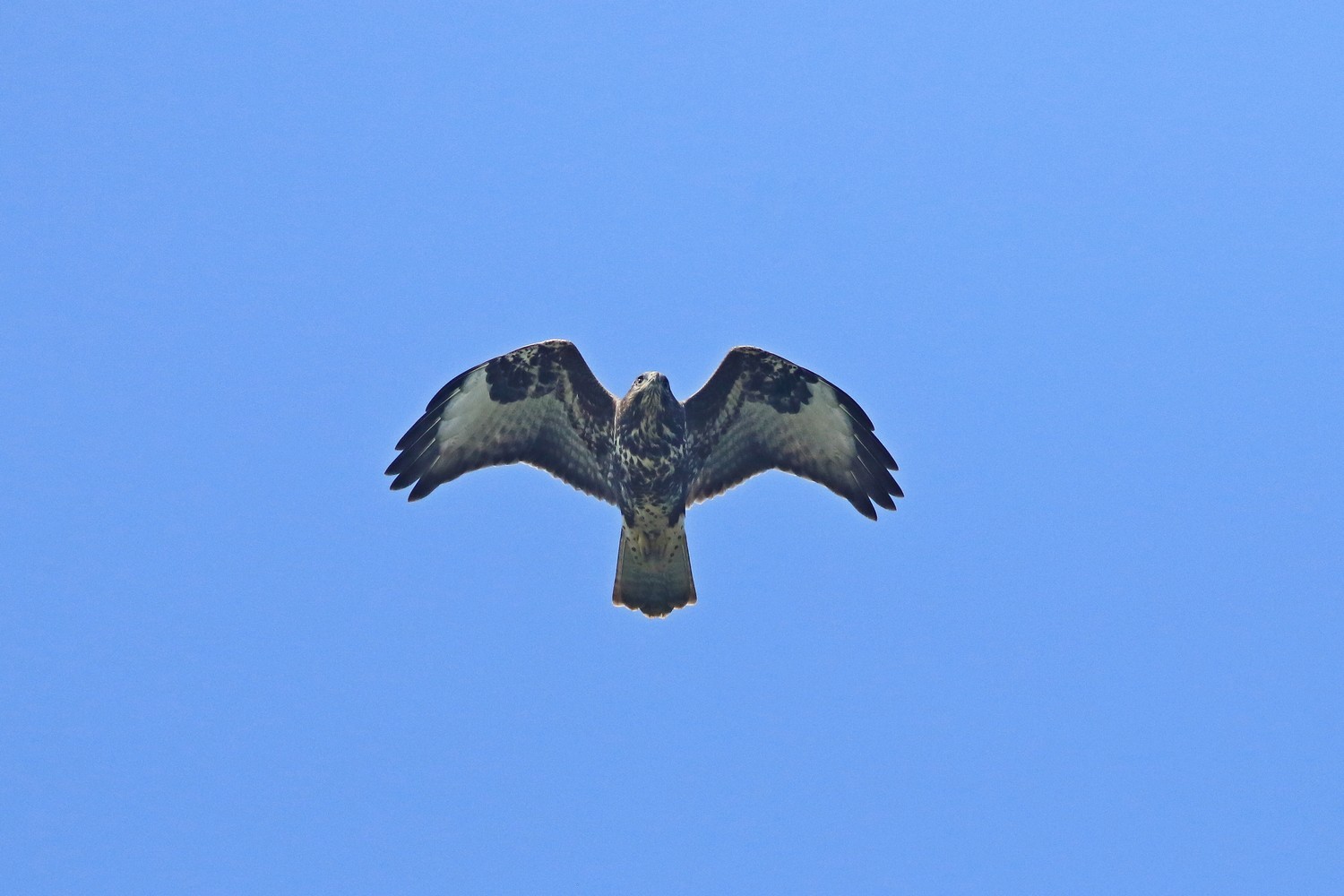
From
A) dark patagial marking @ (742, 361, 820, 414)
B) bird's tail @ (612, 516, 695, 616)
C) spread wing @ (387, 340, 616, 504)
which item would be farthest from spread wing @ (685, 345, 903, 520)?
spread wing @ (387, 340, 616, 504)

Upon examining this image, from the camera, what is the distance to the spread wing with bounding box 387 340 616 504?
11.8m

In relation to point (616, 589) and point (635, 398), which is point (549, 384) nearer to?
point (635, 398)

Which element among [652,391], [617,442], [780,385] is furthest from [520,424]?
[780,385]

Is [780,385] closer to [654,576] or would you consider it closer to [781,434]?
[781,434]

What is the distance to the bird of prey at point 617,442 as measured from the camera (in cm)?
1170

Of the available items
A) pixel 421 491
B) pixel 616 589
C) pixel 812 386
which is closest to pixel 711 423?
pixel 812 386

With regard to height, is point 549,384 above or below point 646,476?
above

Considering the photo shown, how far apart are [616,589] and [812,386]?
2563mm

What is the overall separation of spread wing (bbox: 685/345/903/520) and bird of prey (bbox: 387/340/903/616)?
0.01 meters

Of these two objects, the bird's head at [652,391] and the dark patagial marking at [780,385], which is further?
the dark patagial marking at [780,385]

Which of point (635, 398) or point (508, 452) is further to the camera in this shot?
point (508, 452)

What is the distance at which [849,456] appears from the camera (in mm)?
12164

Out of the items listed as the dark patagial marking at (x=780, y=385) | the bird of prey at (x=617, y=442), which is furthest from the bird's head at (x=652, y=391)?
the dark patagial marking at (x=780, y=385)

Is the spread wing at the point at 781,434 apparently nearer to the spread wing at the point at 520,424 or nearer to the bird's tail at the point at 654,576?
the bird's tail at the point at 654,576
